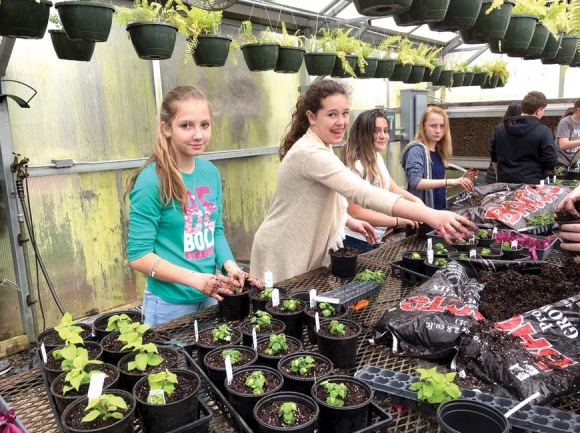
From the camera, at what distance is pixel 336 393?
3.56 ft

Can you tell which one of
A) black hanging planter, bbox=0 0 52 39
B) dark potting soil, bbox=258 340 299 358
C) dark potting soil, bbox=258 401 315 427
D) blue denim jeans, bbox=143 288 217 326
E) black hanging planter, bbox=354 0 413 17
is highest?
black hanging planter, bbox=0 0 52 39

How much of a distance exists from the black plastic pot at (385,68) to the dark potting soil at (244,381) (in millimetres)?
4105

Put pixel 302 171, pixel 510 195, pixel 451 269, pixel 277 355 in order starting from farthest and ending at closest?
1. pixel 510 195
2. pixel 302 171
3. pixel 451 269
4. pixel 277 355

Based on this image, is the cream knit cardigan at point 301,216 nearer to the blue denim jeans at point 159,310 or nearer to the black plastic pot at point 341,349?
the blue denim jeans at point 159,310

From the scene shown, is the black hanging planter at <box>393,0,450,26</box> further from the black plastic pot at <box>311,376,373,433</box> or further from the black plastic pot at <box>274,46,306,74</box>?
the black plastic pot at <box>274,46,306,74</box>

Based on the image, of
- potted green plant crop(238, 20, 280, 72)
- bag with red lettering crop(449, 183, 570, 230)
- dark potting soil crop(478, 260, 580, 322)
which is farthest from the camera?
potted green plant crop(238, 20, 280, 72)

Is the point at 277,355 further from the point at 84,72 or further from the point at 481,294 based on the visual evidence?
the point at 84,72

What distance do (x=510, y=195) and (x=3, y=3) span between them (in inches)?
123

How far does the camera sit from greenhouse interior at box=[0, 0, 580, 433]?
1123mm

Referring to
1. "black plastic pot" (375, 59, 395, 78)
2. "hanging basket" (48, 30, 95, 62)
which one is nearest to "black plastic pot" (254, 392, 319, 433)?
"hanging basket" (48, 30, 95, 62)

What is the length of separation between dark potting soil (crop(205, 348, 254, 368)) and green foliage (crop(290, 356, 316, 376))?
14 cm

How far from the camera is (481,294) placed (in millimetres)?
1673

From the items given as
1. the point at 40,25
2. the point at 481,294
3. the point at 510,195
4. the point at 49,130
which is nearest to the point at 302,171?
the point at 481,294

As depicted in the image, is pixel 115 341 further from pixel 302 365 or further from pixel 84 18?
pixel 84 18
